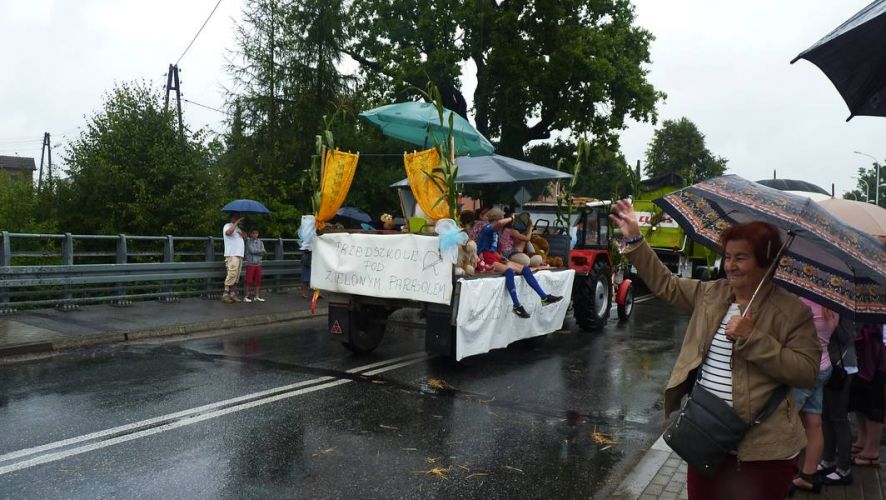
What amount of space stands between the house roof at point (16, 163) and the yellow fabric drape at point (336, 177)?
9780 cm

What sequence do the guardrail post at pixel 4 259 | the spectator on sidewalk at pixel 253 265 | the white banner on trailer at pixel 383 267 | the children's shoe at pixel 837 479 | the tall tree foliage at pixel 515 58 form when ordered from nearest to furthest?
the children's shoe at pixel 837 479, the white banner on trailer at pixel 383 267, the guardrail post at pixel 4 259, the spectator on sidewalk at pixel 253 265, the tall tree foliage at pixel 515 58

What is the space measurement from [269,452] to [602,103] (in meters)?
23.1

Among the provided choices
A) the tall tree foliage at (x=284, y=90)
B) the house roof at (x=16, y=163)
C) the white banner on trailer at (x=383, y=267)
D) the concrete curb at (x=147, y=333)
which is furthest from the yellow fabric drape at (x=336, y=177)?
the house roof at (x=16, y=163)

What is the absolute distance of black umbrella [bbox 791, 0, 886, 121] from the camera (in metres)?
3.30

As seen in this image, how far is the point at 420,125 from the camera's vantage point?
11703 millimetres

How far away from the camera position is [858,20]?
3.37 meters

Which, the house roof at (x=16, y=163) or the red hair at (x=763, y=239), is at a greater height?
the house roof at (x=16, y=163)

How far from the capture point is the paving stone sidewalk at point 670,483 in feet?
15.5

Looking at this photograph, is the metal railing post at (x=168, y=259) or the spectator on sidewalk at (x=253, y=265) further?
the spectator on sidewalk at (x=253, y=265)

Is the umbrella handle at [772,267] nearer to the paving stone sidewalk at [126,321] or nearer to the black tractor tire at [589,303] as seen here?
the paving stone sidewalk at [126,321]

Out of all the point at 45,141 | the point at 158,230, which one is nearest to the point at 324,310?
the point at 158,230

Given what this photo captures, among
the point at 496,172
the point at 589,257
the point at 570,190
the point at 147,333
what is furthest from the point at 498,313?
the point at 147,333

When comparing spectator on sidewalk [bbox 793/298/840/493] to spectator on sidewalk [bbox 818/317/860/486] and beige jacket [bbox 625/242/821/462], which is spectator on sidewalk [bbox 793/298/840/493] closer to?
spectator on sidewalk [bbox 818/317/860/486]

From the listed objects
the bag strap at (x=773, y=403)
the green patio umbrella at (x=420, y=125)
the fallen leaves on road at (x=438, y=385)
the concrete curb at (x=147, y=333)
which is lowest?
the fallen leaves on road at (x=438, y=385)
